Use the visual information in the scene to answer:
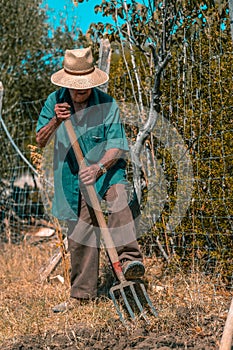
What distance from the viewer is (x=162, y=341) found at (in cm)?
339

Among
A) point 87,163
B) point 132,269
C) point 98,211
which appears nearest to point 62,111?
point 87,163

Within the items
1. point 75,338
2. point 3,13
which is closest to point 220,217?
point 75,338

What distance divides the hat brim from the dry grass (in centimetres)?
163

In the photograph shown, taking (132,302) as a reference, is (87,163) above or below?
above

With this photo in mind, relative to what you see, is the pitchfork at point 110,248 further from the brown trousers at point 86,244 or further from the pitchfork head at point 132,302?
the brown trousers at point 86,244

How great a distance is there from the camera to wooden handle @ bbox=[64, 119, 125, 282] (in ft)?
13.3

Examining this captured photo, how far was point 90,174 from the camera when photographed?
4.11 meters

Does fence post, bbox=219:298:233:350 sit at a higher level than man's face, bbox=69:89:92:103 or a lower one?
lower

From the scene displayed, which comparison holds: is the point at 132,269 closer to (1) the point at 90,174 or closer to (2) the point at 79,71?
(1) the point at 90,174

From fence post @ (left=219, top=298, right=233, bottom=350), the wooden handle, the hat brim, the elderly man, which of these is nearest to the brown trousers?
the elderly man

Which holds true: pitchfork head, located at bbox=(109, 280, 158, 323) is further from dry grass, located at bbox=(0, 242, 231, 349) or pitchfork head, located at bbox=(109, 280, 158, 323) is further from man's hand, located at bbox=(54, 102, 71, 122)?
man's hand, located at bbox=(54, 102, 71, 122)

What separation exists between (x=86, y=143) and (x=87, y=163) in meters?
0.16

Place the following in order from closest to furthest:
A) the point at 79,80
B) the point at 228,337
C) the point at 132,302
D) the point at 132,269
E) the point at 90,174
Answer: the point at 228,337, the point at 132,269, the point at 90,174, the point at 79,80, the point at 132,302

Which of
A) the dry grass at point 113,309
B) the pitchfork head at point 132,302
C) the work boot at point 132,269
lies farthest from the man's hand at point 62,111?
the dry grass at point 113,309
